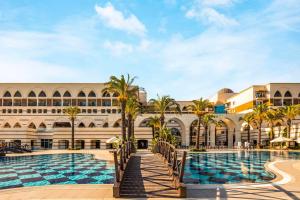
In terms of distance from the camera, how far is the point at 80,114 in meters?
79.4

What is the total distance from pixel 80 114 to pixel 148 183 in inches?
2641

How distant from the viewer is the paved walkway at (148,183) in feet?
42.8

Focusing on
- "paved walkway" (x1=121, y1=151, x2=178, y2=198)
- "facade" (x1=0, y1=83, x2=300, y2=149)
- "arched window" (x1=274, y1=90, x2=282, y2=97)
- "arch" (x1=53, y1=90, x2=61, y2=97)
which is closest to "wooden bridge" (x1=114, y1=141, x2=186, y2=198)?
"paved walkway" (x1=121, y1=151, x2=178, y2=198)

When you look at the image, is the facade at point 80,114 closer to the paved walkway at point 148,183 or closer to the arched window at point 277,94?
the arched window at point 277,94

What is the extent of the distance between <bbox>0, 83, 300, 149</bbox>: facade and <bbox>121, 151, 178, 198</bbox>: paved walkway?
1837 inches

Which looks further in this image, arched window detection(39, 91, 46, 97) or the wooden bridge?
arched window detection(39, 91, 46, 97)

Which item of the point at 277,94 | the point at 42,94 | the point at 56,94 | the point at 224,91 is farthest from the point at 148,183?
the point at 224,91

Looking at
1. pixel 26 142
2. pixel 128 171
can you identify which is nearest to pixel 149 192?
pixel 128 171

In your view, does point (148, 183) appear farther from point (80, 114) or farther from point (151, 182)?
point (80, 114)

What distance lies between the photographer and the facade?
66938mm

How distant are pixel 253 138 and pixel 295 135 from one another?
15.1 meters

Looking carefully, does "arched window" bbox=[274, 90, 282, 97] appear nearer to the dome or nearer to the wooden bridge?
the dome

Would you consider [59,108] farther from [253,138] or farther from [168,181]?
[168,181]

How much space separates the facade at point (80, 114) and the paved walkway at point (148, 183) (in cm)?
4667
